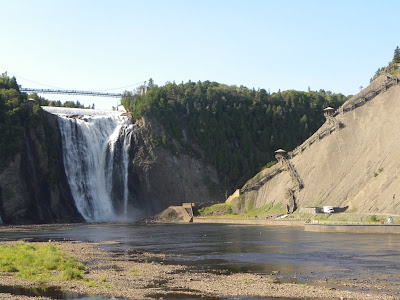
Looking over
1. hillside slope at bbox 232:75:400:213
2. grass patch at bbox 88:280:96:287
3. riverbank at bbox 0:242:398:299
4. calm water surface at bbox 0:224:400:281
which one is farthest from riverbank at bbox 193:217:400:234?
grass patch at bbox 88:280:96:287

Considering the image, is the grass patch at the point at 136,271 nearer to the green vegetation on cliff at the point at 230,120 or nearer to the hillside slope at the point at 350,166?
the hillside slope at the point at 350,166

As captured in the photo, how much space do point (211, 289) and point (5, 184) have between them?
96901 millimetres

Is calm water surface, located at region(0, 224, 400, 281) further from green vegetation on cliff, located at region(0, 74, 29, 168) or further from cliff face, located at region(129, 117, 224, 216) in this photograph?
cliff face, located at region(129, 117, 224, 216)

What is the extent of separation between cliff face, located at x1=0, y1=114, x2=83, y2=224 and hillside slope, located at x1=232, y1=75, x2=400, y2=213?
39.4m

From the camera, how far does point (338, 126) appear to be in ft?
354

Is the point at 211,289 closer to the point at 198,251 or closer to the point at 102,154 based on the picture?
→ the point at 198,251

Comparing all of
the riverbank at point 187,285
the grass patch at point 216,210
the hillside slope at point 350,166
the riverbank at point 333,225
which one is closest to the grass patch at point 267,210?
the hillside slope at point 350,166

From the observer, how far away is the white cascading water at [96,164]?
138m

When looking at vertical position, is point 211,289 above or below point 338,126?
below

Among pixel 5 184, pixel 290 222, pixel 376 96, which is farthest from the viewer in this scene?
pixel 5 184

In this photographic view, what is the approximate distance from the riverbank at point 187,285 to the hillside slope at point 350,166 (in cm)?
4476

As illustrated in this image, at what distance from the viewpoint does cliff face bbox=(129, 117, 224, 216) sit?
145938 mm

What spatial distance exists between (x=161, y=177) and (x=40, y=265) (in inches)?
4139

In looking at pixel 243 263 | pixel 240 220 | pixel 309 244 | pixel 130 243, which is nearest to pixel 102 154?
pixel 240 220
